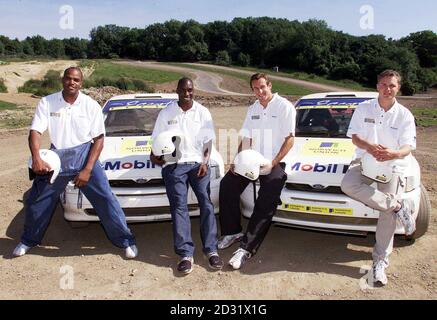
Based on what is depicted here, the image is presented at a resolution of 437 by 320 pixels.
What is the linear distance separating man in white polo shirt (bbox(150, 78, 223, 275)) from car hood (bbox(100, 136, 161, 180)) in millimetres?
260

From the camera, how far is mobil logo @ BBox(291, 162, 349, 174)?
4.23 metres

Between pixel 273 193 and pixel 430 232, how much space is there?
202cm

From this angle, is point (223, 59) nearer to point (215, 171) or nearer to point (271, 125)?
point (215, 171)

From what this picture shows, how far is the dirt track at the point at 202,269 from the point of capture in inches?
141

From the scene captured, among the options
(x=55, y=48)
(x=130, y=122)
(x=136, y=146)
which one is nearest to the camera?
(x=136, y=146)

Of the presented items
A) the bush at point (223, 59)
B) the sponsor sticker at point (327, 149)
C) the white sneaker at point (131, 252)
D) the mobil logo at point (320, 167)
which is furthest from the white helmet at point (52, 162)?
the bush at point (223, 59)

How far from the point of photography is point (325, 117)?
554 centimetres

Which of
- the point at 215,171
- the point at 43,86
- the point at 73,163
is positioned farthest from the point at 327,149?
the point at 43,86

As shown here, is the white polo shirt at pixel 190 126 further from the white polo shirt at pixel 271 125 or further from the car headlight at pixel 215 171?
the white polo shirt at pixel 271 125

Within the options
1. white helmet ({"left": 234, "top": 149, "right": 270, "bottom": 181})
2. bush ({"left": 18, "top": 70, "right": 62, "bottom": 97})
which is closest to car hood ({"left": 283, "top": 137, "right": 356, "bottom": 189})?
white helmet ({"left": 234, "top": 149, "right": 270, "bottom": 181})

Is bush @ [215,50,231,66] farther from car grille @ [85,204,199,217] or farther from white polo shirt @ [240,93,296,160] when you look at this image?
car grille @ [85,204,199,217]

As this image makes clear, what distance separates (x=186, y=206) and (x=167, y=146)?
62 cm
